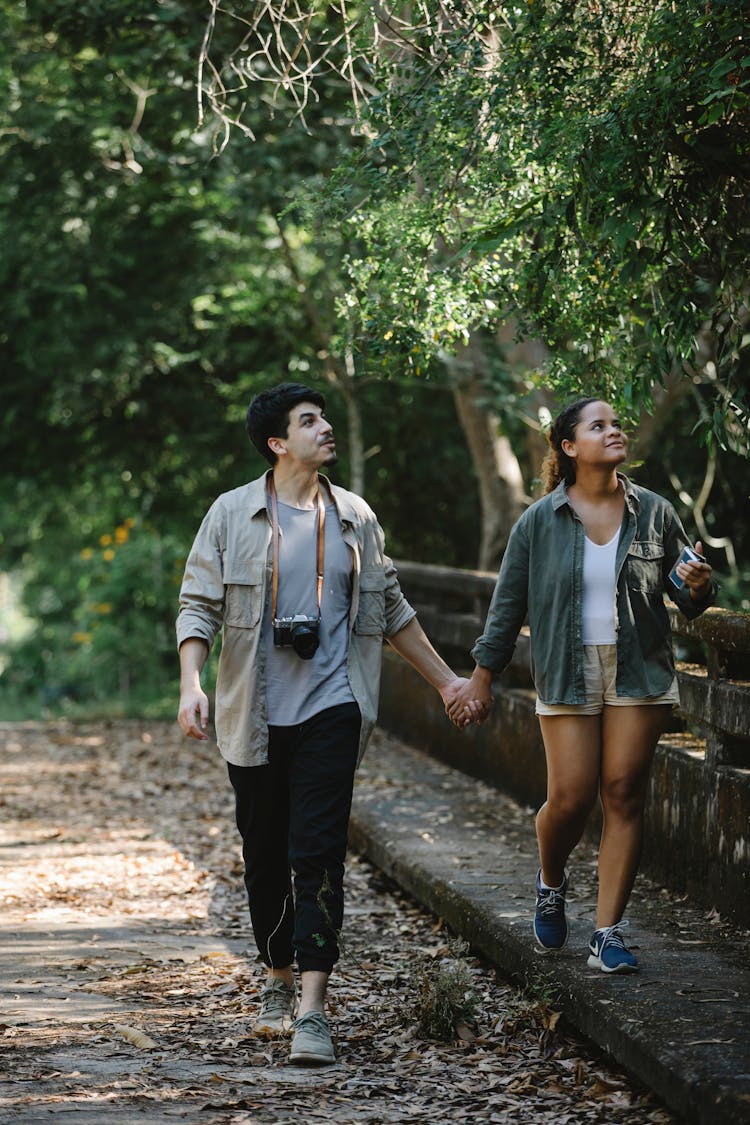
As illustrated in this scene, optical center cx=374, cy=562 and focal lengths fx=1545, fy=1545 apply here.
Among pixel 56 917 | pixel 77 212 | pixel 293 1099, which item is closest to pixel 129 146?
pixel 77 212

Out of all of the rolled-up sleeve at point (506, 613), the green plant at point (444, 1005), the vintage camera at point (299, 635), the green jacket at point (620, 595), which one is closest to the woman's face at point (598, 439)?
the green jacket at point (620, 595)

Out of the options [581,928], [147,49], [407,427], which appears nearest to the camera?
[581,928]

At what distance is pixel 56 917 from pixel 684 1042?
3.92m

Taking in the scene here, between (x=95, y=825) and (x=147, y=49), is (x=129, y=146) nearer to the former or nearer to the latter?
(x=147, y=49)

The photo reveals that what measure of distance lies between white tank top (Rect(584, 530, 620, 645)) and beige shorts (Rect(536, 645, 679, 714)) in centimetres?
4

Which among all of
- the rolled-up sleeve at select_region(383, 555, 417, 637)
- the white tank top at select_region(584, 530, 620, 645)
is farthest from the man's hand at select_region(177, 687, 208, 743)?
the white tank top at select_region(584, 530, 620, 645)

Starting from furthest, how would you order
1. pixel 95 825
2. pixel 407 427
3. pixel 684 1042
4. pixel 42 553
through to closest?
pixel 42 553 < pixel 407 427 < pixel 95 825 < pixel 684 1042

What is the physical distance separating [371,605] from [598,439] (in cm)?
97

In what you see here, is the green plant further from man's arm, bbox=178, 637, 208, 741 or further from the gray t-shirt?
man's arm, bbox=178, 637, 208, 741

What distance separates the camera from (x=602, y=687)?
206 inches

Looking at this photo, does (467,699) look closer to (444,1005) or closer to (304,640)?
(304,640)

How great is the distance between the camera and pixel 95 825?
1021 centimetres

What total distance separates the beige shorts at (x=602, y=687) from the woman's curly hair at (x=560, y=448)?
2.07 feet

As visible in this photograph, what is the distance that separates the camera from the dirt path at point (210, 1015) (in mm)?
4531
